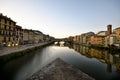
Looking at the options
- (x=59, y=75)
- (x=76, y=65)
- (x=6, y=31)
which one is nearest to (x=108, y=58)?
(x=76, y=65)

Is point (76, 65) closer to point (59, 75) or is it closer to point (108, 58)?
point (59, 75)

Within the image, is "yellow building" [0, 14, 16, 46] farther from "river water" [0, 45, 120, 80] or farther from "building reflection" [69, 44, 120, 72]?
"building reflection" [69, 44, 120, 72]

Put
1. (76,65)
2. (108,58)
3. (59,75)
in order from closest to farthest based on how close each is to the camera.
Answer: (59,75)
(76,65)
(108,58)

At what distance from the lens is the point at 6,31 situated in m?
47.3

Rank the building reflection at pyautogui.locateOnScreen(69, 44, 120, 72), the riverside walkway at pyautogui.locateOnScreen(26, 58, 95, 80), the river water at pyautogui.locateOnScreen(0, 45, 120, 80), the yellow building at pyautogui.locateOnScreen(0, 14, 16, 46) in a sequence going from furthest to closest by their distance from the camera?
the yellow building at pyautogui.locateOnScreen(0, 14, 16, 46)
the building reflection at pyautogui.locateOnScreen(69, 44, 120, 72)
the river water at pyautogui.locateOnScreen(0, 45, 120, 80)
the riverside walkway at pyautogui.locateOnScreen(26, 58, 95, 80)

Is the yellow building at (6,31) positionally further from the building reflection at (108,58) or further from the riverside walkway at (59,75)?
the building reflection at (108,58)

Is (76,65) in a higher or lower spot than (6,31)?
lower

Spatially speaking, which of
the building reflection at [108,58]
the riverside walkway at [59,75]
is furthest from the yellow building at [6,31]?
the building reflection at [108,58]

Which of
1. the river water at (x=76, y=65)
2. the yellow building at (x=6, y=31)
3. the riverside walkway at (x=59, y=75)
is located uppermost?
the yellow building at (x=6, y=31)

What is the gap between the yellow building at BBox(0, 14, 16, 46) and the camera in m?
44.0

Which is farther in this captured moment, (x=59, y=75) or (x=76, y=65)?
(x=76, y=65)

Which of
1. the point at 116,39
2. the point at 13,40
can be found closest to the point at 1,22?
the point at 13,40

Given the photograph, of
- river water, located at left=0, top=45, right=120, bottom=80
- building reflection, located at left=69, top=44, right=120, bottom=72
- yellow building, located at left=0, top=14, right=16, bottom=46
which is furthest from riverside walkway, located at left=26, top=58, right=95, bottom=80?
yellow building, located at left=0, top=14, right=16, bottom=46

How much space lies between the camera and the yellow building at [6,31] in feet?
144
